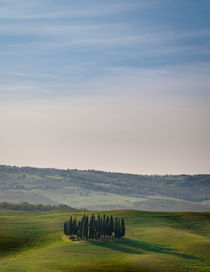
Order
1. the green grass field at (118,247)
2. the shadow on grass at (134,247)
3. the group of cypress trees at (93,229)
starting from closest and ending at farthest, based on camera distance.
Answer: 1. the green grass field at (118,247)
2. the shadow on grass at (134,247)
3. the group of cypress trees at (93,229)

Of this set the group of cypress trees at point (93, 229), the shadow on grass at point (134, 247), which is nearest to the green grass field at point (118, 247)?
the shadow on grass at point (134, 247)

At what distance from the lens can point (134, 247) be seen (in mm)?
91688

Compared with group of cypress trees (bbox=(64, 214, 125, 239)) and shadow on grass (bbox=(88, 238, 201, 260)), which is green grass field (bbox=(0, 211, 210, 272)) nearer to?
shadow on grass (bbox=(88, 238, 201, 260))

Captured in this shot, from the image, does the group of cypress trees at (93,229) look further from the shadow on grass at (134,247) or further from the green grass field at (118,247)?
the shadow on grass at (134,247)

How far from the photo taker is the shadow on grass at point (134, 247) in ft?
289

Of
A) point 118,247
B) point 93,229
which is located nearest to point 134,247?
point 118,247

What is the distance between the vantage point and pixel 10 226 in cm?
11269

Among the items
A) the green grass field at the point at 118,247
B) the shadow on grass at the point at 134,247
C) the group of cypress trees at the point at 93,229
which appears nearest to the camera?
the green grass field at the point at 118,247

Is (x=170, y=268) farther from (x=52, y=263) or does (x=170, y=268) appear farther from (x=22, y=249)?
(x=22, y=249)

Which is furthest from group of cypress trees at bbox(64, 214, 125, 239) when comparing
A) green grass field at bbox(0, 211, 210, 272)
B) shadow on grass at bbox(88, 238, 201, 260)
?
shadow on grass at bbox(88, 238, 201, 260)

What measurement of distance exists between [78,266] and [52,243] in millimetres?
21994

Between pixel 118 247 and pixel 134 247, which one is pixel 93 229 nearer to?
pixel 118 247

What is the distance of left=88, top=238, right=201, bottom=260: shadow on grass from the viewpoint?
289 ft

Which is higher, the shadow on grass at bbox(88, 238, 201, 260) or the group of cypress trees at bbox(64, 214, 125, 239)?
the group of cypress trees at bbox(64, 214, 125, 239)
